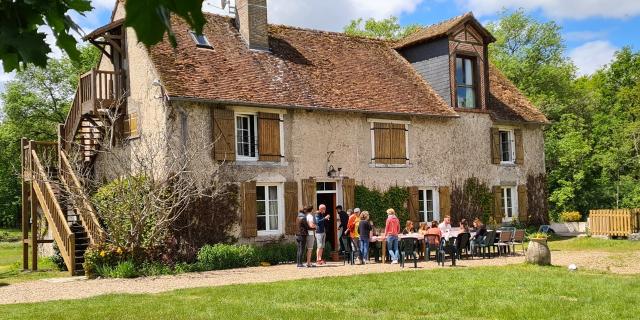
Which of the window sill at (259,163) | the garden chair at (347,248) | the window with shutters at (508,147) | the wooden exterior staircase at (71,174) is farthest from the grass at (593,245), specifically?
the wooden exterior staircase at (71,174)

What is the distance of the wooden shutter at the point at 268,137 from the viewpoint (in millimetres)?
18719

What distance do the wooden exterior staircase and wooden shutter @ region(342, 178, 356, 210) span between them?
660 cm

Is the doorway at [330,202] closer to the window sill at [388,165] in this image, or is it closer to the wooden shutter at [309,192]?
the wooden shutter at [309,192]

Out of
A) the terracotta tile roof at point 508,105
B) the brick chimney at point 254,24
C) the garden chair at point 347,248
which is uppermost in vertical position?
the brick chimney at point 254,24

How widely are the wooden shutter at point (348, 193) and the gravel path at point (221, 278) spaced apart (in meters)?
2.83

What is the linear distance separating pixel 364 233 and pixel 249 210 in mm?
3253

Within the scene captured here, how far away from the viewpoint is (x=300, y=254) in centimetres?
1664

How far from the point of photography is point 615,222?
75.6ft

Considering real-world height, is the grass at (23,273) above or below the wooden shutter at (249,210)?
below

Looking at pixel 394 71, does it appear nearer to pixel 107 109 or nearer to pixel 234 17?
pixel 234 17

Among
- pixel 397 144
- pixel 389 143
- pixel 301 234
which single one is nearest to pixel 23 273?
pixel 301 234

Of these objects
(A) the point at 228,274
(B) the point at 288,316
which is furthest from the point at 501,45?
(B) the point at 288,316

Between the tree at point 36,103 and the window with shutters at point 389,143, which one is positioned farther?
the tree at point 36,103

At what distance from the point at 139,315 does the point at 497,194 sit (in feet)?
54.0
